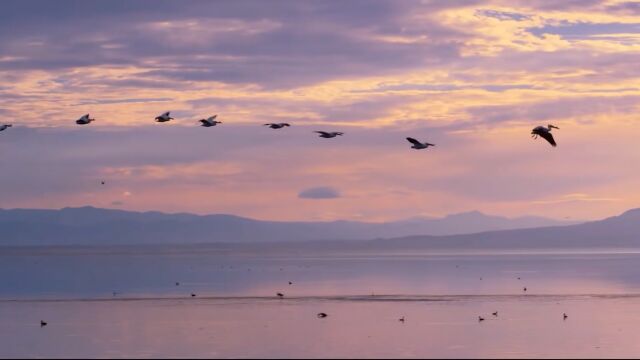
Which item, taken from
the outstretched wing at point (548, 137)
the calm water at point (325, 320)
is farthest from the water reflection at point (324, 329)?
the outstretched wing at point (548, 137)

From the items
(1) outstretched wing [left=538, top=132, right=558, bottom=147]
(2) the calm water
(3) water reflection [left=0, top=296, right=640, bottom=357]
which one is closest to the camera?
(1) outstretched wing [left=538, top=132, right=558, bottom=147]

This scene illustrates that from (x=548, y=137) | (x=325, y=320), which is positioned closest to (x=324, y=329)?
(x=325, y=320)

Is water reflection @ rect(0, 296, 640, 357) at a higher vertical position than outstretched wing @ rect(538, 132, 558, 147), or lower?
lower

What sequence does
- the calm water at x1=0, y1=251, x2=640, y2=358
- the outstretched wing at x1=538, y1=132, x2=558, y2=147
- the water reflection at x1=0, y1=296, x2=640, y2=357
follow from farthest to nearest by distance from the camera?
the calm water at x1=0, y1=251, x2=640, y2=358
the water reflection at x1=0, y1=296, x2=640, y2=357
the outstretched wing at x1=538, y1=132, x2=558, y2=147

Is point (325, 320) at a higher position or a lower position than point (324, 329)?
lower

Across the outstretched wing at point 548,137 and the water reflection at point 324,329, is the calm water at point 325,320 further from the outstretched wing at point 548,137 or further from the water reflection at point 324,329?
the outstretched wing at point 548,137

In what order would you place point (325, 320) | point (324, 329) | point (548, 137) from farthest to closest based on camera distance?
1. point (325, 320)
2. point (324, 329)
3. point (548, 137)

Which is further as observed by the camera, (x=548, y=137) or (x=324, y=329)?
(x=324, y=329)

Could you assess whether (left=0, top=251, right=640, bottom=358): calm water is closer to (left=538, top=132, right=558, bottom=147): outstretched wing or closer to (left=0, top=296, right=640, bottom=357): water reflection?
Answer: (left=0, top=296, right=640, bottom=357): water reflection

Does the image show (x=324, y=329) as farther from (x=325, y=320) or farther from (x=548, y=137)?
(x=548, y=137)

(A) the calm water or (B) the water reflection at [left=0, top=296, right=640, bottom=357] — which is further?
Result: (A) the calm water

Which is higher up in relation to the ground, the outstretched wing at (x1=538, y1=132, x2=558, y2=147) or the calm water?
the outstretched wing at (x1=538, y1=132, x2=558, y2=147)

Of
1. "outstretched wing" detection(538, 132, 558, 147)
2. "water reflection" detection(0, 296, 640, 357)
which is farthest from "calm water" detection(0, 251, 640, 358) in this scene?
"outstretched wing" detection(538, 132, 558, 147)

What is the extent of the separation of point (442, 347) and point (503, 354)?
2656 millimetres
